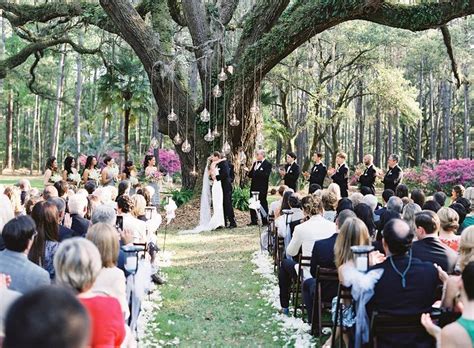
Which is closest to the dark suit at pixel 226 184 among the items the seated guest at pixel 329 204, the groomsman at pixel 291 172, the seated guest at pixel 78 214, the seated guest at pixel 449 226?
the groomsman at pixel 291 172

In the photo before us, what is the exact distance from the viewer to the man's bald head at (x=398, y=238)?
387 cm

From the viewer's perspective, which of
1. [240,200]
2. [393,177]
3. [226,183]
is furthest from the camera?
[240,200]

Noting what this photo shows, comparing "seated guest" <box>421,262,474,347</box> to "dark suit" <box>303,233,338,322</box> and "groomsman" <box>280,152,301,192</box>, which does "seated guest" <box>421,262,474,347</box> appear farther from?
"groomsman" <box>280,152,301,192</box>

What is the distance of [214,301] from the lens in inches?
277

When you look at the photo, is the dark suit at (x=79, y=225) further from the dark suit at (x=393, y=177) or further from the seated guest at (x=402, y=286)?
the dark suit at (x=393, y=177)

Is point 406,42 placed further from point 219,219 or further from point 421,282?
point 421,282

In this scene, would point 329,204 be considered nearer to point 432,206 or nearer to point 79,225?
point 432,206

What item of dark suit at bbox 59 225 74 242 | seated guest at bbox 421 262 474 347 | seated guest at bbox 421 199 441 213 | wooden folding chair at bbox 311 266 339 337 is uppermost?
seated guest at bbox 421 199 441 213

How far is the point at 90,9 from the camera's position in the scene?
16.3m

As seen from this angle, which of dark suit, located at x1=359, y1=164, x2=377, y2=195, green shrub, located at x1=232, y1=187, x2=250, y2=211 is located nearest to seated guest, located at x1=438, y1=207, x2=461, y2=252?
dark suit, located at x1=359, y1=164, x2=377, y2=195

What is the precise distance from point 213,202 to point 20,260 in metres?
9.57

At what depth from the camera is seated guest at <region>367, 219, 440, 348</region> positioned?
12.3 ft

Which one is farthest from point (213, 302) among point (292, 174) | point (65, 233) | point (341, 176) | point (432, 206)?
point (292, 174)

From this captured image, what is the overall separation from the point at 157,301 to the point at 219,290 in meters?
0.98
